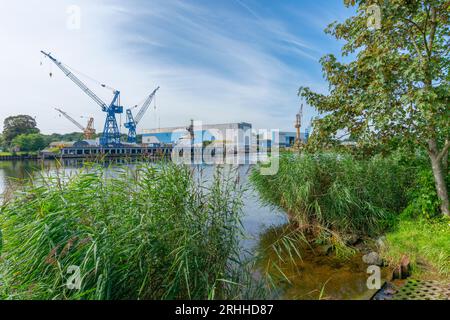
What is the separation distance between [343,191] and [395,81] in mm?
2464

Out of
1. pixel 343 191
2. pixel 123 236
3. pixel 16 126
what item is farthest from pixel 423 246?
pixel 16 126

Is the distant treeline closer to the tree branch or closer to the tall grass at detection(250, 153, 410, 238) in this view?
the tall grass at detection(250, 153, 410, 238)

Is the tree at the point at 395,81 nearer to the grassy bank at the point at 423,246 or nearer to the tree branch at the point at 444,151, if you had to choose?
the tree branch at the point at 444,151

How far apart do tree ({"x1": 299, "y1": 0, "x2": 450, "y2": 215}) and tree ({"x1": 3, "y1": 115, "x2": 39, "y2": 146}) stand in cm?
6028

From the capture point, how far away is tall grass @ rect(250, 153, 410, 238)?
17.6ft

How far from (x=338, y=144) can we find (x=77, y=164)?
581 cm

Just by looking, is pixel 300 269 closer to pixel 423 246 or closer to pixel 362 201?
pixel 423 246

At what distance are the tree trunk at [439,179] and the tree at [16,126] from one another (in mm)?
61963

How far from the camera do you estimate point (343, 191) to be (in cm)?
540

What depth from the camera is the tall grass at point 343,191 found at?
5.38 metres

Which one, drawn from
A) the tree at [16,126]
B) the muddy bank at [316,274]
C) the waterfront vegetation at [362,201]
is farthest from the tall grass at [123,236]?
the tree at [16,126]

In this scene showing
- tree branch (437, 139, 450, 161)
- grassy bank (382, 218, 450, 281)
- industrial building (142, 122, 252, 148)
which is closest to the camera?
grassy bank (382, 218, 450, 281)

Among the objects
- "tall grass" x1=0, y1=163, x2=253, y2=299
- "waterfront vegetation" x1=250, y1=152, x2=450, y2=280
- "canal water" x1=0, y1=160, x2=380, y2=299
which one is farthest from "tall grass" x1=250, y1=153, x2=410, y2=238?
"tall grass" x1=0, y1=163, x2=253, y2=299
